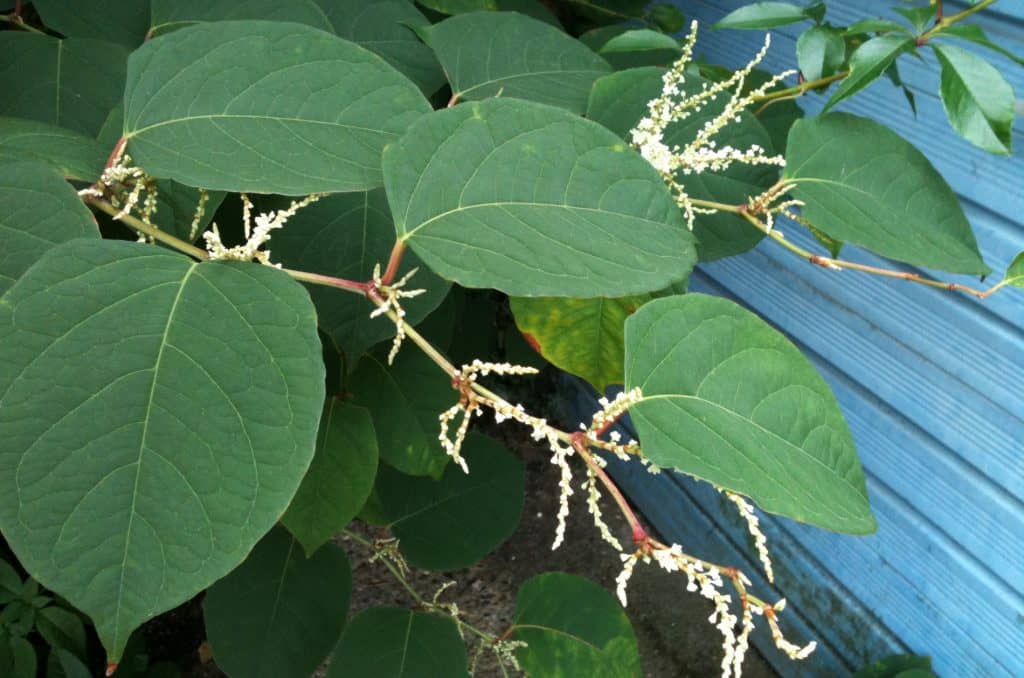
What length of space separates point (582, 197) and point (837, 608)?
1754mm

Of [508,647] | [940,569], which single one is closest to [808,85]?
[508,647]

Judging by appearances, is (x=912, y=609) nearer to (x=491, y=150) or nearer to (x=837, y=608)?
(x=837, y=608)

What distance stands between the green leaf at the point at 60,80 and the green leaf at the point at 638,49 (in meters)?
0.45

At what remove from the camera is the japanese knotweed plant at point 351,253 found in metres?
0.41

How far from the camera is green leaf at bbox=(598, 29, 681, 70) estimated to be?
899 millimetres

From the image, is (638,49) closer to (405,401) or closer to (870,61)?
(870,61)

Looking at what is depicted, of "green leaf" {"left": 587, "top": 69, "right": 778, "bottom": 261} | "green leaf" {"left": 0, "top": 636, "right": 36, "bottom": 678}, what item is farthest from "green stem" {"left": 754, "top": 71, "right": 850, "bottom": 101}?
"green leaf" {"left": 0, "top": 636, "right": 36, "bottom": 678}

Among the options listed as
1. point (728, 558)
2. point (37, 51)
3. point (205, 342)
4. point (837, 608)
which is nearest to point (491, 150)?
point (205, 342)

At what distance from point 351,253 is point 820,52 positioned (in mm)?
487

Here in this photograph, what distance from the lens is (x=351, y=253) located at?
67cm

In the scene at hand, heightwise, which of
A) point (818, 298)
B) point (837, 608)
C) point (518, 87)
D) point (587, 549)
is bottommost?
point (587, 549)

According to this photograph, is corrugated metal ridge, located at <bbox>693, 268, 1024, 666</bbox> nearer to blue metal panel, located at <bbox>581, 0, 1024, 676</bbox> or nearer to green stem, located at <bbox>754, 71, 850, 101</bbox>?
blue metal panel, located at <bbox>581, 0, 1024, 676</bbox>

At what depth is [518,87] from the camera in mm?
753

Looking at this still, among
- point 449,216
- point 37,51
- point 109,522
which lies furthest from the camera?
point 37,51
